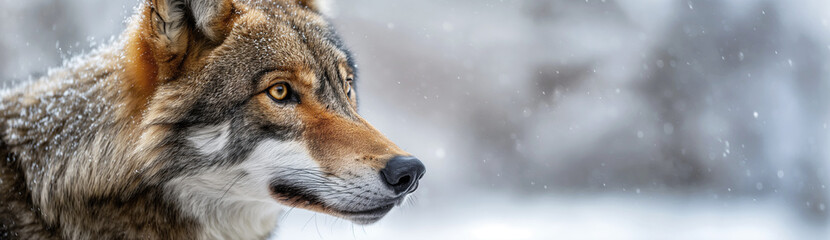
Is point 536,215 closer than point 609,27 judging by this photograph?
Yes

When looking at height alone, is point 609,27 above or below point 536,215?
above

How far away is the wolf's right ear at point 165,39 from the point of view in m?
2.09

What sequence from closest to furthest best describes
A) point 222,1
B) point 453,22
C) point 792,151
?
1. point 222,1
2. point 792,151
3. point 453,22

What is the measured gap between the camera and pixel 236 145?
2.11 metres

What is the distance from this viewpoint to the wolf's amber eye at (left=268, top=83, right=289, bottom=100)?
7.11ft

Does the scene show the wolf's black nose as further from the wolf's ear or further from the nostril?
the wolf's ear

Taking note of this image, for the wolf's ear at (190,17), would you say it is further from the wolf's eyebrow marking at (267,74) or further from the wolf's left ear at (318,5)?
the wolf's left ear at (318,5)

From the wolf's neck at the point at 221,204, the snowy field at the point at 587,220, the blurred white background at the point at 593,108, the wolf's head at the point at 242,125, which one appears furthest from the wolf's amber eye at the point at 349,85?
the blurred white background at the point at 593,108

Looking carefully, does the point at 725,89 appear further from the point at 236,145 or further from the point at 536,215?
the point at 236,145

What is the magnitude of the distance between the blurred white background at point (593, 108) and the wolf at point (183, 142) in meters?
5.47

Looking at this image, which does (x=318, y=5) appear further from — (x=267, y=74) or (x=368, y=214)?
(x=368, y=214)

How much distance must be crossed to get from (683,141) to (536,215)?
2.64m

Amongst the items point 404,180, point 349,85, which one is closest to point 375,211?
point 404,180

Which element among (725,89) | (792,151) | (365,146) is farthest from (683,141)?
(365,146)
